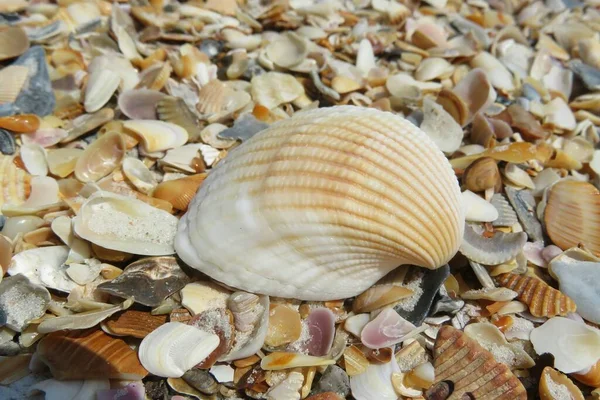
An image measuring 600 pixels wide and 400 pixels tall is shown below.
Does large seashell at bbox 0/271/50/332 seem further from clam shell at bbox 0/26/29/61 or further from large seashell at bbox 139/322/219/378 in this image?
clam shell at bbox 0/26/29/61

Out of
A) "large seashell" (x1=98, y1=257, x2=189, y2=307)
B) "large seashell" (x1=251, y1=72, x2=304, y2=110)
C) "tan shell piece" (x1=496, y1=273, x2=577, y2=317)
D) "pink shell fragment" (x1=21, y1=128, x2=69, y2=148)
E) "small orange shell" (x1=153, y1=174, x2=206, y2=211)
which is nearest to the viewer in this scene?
"large seashell" (x1=98, y1=257, x2=189, y2=307)

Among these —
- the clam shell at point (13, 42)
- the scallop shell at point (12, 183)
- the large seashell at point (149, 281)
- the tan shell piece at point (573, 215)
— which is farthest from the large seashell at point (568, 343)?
the clam shell at point (13, 42)

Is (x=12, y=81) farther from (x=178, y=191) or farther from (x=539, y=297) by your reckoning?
(x=539, y=297)

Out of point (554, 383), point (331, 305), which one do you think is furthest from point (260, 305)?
point (554, 383)

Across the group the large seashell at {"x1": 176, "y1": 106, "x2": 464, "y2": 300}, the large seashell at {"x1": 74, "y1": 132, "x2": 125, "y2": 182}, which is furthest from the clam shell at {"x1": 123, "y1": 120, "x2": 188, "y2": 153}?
the large seashell at {"x1": 176, "y1": 106, "x2": 464, "y2": 300}

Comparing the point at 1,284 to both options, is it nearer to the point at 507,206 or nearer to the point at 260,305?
the point at 260,305

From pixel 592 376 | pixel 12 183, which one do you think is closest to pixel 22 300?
pixel 12 183
